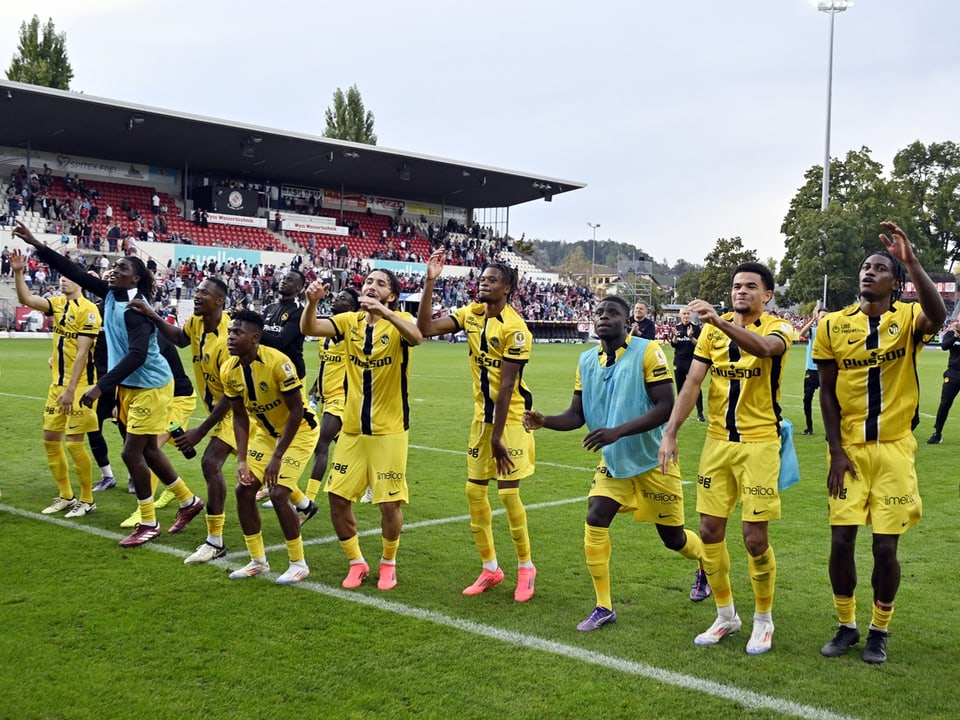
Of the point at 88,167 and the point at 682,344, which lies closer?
the point at 682,344

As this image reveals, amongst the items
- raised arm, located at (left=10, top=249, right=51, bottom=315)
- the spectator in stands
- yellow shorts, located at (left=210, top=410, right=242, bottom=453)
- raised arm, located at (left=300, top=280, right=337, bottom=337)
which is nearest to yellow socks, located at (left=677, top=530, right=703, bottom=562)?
raised arm, located at (left=300, top=280, right=337, bottom=337)

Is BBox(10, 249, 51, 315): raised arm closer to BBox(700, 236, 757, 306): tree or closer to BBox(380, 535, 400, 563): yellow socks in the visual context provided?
BBox(380, 535, 400, 563): yellow socks

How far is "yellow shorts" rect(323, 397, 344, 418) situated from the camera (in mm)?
9430

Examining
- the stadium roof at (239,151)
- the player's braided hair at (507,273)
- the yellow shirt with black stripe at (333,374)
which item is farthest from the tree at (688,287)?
the player's braided hair at (507,273)

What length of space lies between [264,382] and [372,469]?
3.36 feet

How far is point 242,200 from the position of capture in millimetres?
51469

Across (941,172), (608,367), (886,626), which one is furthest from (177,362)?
(941,172)

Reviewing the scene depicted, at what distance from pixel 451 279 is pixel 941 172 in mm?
51401

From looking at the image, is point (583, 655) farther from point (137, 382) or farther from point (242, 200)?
point (242, 200)

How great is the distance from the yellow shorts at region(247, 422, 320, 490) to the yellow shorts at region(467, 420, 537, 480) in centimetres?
127

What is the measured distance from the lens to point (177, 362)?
30.8 feet

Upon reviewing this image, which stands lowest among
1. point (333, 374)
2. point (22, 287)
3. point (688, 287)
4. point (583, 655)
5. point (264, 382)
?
point (583, 655)

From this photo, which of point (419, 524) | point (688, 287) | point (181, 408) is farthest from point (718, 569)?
point (688, 287)

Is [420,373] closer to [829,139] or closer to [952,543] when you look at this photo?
[952,543]
